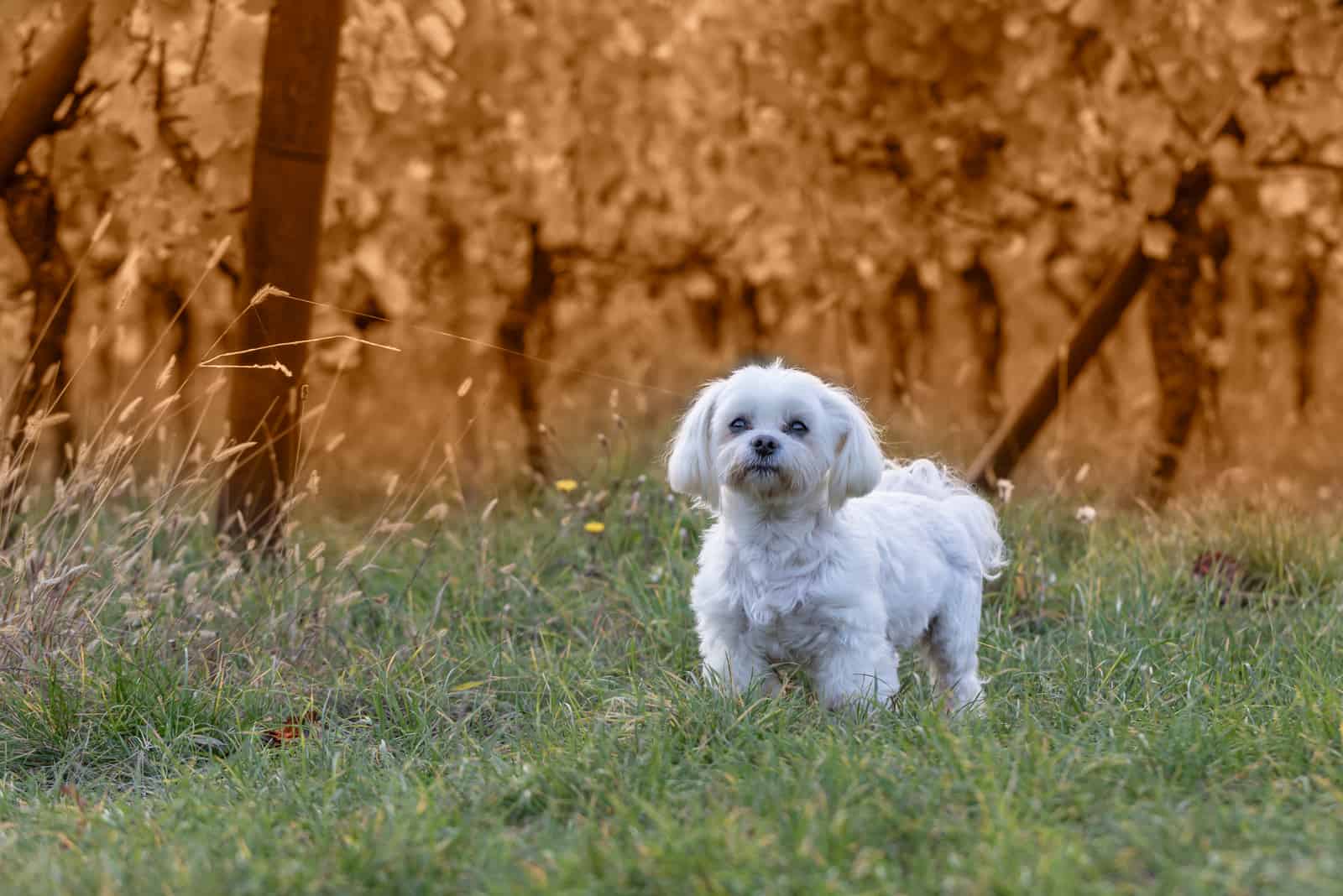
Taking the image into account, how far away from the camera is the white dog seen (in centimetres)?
369

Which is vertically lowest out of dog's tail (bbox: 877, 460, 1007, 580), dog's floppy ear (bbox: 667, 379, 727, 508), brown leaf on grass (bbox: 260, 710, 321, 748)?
brown leaf on grass (bbox: 260, 710, 321, 748)

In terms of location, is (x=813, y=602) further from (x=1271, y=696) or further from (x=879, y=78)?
(x=879, y=78)

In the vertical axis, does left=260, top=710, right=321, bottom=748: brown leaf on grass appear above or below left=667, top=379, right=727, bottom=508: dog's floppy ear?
below

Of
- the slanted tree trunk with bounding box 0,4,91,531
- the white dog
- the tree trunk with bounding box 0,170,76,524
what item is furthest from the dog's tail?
the tree trunk with bounding box 0,170,76,524

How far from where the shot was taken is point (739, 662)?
3.79m

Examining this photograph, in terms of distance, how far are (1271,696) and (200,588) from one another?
128 inches

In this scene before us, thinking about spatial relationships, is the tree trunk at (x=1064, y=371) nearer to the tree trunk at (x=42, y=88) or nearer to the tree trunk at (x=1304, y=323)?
the tree trunk at (x=1304, y=323)

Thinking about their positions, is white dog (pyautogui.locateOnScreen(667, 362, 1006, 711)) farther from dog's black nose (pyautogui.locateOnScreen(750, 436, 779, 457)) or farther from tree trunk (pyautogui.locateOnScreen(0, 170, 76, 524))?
tree trunk (pyautogui.locateOnScreen(0, 170, 76, 524))

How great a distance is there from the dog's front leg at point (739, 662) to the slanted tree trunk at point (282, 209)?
2.13 meters

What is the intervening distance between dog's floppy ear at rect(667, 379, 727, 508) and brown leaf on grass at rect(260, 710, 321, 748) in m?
1.16

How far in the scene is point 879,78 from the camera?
27.0 feet

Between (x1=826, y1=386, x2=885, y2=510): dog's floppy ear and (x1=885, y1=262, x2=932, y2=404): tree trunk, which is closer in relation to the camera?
(x1=826, y1=386, x2=885, y2=510): dog's floppy ear

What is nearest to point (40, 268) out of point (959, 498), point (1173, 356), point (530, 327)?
point (530, 327)

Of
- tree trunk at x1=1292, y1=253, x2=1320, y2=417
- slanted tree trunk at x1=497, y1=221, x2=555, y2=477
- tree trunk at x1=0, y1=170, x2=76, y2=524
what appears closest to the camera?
tree trunk at x1=0, y1=170, x2=76, y2=524
